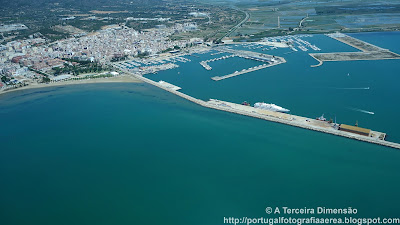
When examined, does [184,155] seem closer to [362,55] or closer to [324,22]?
[362,55]

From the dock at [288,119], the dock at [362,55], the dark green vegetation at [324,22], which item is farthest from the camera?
the dark green vegetation at [324,22]

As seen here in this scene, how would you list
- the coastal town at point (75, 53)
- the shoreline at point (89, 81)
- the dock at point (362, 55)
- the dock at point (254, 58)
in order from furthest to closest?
1. the dock at point (362, 55)
2. the coastal town at point (75, 53)
3. the dock at point (254, 58)
4. the shoreline at point (89, 81)

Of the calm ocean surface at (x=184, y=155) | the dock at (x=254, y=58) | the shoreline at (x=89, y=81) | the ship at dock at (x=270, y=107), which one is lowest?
the calm ocean surface at (x=184, y=155)

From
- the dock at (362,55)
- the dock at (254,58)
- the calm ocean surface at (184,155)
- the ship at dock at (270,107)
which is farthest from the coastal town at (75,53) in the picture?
the ship at dock at (270,107)

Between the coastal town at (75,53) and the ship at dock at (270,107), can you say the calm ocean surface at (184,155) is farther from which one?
the coastal town at (75,53)

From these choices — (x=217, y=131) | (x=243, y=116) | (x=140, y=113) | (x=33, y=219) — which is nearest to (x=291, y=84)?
(x=243, y=116)

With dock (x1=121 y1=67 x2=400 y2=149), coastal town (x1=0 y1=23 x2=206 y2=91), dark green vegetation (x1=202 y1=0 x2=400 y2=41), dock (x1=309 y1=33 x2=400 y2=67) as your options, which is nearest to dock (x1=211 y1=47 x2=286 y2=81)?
dock (x1=309 y1=33 x2=400 y2=67)

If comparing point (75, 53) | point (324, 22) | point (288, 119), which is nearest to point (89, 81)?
point (75, 53)

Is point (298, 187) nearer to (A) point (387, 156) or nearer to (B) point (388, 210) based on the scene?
(B) point (388, 210)
